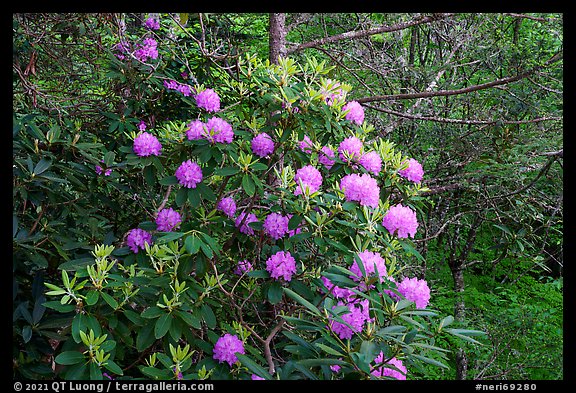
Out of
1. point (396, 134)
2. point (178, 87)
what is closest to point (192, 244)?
point (178, 87)

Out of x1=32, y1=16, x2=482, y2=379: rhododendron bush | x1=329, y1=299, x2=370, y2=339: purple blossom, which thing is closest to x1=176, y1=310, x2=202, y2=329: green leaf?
x1=32, y1=16, x2=482, y2=379: rhododendron bush

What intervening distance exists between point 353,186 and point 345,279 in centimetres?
34

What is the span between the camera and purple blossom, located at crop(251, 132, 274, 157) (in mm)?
1803

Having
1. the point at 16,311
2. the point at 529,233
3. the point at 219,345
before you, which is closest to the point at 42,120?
the point at 16,311

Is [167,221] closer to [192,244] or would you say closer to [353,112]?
[192,244]

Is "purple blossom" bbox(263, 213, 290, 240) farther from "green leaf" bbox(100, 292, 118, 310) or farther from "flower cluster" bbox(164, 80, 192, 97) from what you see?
"flower cluster" bbox(164, 80, 192, 97)

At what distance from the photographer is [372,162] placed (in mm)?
1771

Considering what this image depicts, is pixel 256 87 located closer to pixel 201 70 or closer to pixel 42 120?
pixel 201 70

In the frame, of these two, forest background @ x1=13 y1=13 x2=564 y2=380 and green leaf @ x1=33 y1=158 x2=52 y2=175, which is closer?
green leaf @ x1=33 y1=158 x2=52 y2=175

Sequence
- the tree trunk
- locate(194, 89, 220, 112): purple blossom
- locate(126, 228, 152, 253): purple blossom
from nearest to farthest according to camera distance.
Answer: locate(126, 228, 152, 253): purple blossom < locate(194, 89, 220, 112): purple blossom < the tree trunk

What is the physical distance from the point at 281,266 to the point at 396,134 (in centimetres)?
300

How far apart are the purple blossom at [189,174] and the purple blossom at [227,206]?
0.77 ft

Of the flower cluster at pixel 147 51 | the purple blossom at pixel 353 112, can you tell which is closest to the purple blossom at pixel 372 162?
the purple blossom at pixel 353 112

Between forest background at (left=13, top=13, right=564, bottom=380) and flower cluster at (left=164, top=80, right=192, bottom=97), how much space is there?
82 millimetres
